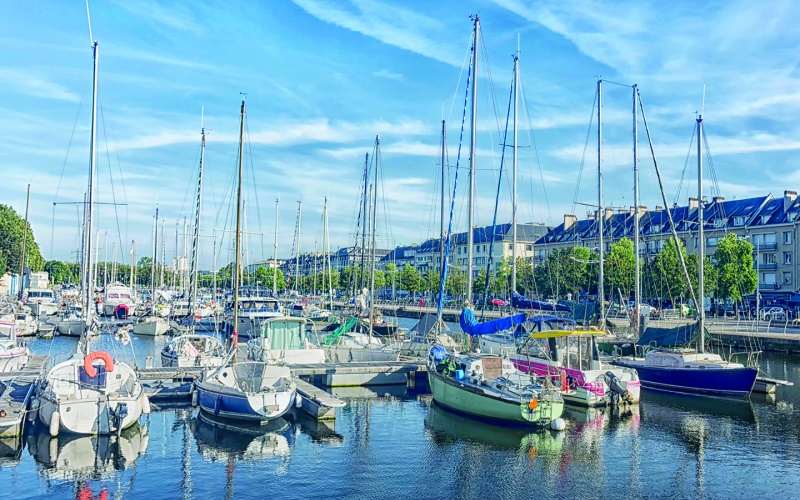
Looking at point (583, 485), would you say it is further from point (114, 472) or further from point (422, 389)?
point (422, 389)

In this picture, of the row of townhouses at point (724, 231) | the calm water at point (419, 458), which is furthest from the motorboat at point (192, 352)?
the row of townhouses at point (724, 231)

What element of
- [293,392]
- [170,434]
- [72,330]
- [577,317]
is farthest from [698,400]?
[72,330]

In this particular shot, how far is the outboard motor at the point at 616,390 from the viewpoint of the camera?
32438mm

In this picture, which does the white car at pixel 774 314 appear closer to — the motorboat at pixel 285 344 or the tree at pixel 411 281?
the motorboat at pixel 285 344

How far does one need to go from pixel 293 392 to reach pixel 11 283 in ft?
358

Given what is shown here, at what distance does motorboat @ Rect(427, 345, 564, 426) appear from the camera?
27328mm

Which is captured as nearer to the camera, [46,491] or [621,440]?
[46,491]

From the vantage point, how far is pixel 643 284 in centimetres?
9000

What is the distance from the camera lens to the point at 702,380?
3575 centimetres

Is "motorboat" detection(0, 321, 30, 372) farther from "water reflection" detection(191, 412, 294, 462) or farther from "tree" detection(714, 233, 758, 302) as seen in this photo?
"tree" detection(714, 233, 758, 302)

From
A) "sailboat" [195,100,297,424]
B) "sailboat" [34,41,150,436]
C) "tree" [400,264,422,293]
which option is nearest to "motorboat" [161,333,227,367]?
"sailboat" [195,100,297,424]

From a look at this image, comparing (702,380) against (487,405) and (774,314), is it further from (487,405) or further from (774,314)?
(774,314)

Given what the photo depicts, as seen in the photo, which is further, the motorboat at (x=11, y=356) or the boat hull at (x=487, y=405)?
the motorboat at (x=11, y=356)

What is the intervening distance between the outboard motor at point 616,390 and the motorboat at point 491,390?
4124 mm
